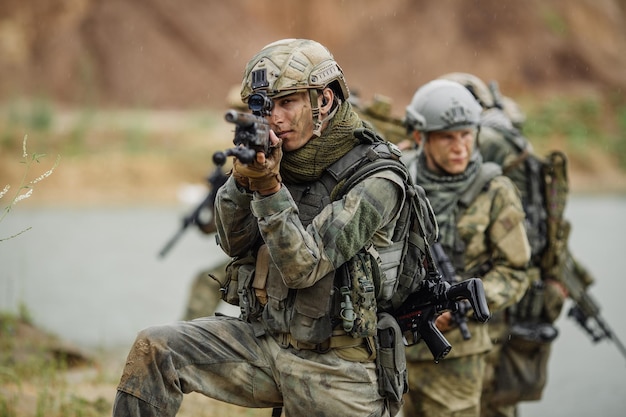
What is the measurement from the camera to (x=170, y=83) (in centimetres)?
3325

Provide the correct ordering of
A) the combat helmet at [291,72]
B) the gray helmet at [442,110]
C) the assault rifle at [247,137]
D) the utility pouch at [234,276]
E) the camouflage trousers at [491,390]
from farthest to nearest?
the camouflage trousers at [491,390]
the gray helmet at [442,110]
the utility pouch at [234,276]
the combat helmet at [291,72]
the assault rifle at [247,137]

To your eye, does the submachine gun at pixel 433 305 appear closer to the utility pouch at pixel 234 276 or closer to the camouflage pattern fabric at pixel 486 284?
the utility pouch at pixel 234 276

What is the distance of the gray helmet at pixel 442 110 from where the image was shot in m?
5.28

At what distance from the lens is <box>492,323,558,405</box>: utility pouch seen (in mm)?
6145

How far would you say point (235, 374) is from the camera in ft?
12.4

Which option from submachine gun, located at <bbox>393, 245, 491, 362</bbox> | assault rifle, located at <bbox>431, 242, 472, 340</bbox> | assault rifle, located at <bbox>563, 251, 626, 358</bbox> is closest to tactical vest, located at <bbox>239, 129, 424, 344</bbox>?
submachine gun, located at <bbox>393, 245, 491, 362</bbox>

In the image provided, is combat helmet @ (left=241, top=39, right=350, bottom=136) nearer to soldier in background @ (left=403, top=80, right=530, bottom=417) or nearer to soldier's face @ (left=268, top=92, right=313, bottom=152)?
soldier's face @ (left=268, top=92, right=313, bottom=152)

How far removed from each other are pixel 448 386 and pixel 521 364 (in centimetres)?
122

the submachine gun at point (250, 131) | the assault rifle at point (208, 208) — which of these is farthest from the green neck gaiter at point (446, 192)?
the assault rifle at point (208, 208)

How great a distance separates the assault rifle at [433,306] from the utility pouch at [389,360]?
0.26m

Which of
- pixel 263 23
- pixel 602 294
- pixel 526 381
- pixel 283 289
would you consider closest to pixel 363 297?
pixel 283 289

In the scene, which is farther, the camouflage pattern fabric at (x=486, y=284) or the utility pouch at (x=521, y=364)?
the utility pouch at (x=521, y=364)

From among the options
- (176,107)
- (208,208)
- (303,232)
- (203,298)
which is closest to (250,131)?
(303,232)

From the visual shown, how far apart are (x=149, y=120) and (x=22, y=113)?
12.3ft
